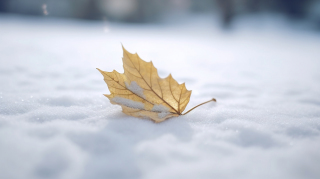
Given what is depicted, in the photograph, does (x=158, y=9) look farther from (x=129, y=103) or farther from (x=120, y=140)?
(x=120, y=140)

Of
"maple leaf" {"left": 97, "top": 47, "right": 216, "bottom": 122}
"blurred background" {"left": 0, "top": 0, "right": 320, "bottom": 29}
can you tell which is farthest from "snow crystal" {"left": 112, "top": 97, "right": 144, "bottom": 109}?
"blurred background" {"left": 0, "top": 0, "right": 320, "bottom": 29}

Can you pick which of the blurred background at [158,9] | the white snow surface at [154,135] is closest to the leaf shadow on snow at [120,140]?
the white snow surface at [154,135]

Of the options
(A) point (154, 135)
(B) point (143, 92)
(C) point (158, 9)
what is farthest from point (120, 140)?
(C) point (158, 9)

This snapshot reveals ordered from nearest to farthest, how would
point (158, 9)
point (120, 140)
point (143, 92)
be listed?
point (120, 140)
point (143, 92)
point (158, 9)

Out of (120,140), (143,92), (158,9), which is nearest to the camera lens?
(120,140)

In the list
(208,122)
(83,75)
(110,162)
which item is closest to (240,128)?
(208,122)

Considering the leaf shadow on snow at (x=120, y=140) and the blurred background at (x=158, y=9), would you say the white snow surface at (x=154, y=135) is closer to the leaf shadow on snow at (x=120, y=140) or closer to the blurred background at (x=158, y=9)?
the leaf shadow on snow at (x=120, y=140)

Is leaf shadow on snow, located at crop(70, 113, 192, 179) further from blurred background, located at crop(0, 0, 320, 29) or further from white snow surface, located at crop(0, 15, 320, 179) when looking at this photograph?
blurred background, located at crop(0, 0, 320, 29)
